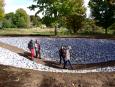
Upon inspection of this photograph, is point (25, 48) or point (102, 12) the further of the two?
point (102, 12)

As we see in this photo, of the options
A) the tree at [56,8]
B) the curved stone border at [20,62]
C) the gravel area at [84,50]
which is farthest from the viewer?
the tree at [56,8]

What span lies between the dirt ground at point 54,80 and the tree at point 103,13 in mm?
54132

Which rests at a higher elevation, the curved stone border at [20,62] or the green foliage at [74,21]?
the curved stone border at [20,62]

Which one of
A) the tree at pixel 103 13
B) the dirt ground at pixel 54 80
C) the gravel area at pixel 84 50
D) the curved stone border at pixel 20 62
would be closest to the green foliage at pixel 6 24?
the tree at pixel 103 13

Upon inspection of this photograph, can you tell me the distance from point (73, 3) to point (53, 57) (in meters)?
36.4

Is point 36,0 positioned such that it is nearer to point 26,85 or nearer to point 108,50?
point 108,50

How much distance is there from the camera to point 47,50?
148 feet

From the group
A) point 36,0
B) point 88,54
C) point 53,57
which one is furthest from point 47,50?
point 36,0

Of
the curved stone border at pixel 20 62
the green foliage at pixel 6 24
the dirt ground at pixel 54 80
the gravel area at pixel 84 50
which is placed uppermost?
the dirt ground at pixel 54 80

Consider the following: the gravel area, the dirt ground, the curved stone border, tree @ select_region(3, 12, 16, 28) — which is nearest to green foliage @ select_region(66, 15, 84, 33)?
the gravel area

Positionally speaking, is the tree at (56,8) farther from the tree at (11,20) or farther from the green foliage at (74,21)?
the tree at (11,20)

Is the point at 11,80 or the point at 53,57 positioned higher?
the point at 11,80

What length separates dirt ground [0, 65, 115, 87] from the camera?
2321 cm

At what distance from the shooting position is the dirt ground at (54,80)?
914 inches
